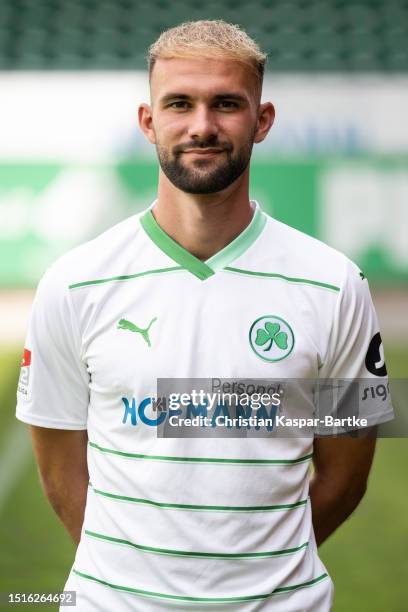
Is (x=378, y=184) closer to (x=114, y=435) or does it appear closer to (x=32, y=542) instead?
(x=32, y=542)

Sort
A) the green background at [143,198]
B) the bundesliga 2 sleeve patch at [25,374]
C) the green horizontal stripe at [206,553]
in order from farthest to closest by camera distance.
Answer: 1. the green background at [143,198]
2. the bundesliga 2 sleeve patch at [25,374]
3. the green horizontal stripe at [206,553]

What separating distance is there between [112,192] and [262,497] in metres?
8.10

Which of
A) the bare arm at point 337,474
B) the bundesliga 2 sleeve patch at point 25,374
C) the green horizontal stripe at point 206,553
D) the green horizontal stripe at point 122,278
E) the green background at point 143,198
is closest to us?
the green horizontal stripe at point 206,553

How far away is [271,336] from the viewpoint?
2326mm

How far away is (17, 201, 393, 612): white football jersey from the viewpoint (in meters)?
2.25

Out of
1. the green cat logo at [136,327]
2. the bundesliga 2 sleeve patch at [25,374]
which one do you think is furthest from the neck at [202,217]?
the bundesliga 2 sleeve patch at [25,374]

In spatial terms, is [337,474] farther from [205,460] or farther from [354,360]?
[205,460]

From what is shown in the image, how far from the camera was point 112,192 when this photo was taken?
10.2 meters

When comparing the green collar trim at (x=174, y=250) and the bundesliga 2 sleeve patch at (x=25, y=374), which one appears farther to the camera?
the bundesliga 2 sleeve patch at (x=25, y=374)

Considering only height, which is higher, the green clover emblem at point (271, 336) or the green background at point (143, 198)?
the green background at point (143, 198)

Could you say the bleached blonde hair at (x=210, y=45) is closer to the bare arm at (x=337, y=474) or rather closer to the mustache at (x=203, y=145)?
the mustache at (x=203, y=145)

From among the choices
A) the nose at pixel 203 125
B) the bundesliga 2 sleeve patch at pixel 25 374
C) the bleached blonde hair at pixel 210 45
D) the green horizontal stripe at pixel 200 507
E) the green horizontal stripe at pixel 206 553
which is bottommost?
the green horizontal stripe at pixel 206 553

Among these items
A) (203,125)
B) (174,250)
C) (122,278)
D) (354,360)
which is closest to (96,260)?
(122,278)

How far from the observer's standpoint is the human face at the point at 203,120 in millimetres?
2277
